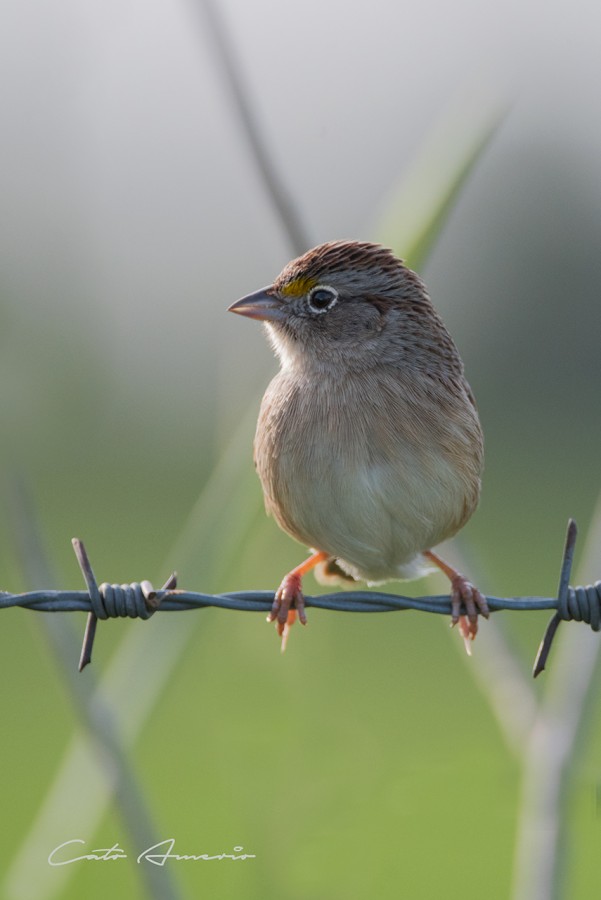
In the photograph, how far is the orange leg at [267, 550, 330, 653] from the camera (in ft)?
12.7

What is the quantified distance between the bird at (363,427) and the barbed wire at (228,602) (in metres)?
0.48

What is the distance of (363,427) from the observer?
12.1ft

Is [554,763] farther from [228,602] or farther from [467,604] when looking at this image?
[228,602]

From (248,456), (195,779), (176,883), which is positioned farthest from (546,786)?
(195,779)

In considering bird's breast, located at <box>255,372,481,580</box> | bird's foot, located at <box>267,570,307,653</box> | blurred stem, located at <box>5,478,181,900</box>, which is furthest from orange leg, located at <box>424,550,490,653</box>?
blurred stem, located at <box>5,478,181,900</box>

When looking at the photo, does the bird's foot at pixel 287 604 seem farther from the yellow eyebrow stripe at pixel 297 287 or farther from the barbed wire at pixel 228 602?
the yellow eyebrow stripe at pixel 297 287

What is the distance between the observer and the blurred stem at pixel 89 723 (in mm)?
2846

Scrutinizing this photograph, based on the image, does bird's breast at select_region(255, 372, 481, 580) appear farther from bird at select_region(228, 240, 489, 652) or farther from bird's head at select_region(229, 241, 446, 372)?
bird's head at select_region(229, 241, 446, 372)

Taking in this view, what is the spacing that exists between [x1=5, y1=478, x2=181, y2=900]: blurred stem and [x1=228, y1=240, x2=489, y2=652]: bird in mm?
779

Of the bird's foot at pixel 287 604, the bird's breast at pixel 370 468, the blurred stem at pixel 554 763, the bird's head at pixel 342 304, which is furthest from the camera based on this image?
the bird's head at pixel 342 304

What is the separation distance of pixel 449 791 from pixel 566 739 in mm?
675

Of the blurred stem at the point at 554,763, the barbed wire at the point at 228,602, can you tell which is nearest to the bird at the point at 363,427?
the blurred stem at the point at 554,763

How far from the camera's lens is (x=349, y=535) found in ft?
12.0

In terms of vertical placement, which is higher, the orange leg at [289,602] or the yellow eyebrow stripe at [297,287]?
the yellow eyebrow stripe at [297,287]
